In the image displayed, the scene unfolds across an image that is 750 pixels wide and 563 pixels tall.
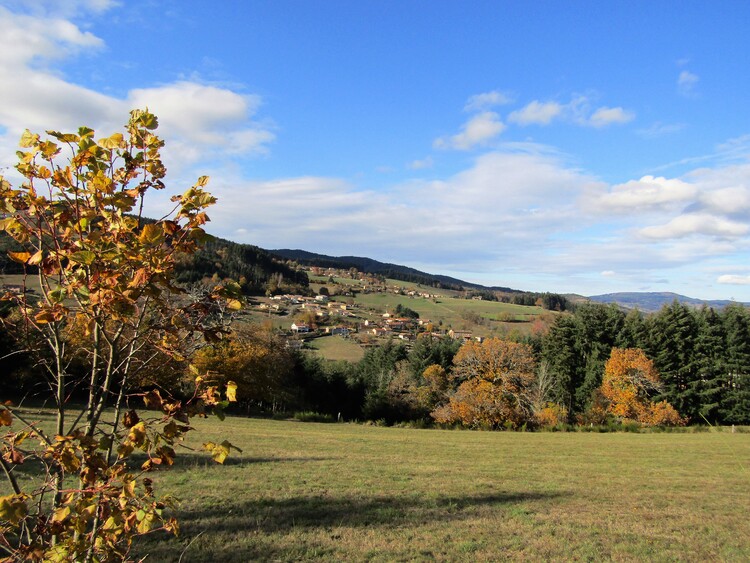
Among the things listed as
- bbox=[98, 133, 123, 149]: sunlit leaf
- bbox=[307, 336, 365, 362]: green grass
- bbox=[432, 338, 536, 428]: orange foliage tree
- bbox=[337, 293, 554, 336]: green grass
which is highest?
bbox=[98, 133, 123, 149]: sunlit leaf

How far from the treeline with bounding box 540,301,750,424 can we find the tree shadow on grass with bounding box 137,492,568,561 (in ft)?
115

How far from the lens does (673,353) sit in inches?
1735

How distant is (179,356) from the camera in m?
2.15

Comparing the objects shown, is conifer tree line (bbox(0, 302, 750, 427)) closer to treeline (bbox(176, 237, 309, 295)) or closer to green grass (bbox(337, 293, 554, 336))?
green grass (bbox(337, 293, 554, 336))

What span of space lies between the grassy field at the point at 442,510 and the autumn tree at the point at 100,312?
392cm

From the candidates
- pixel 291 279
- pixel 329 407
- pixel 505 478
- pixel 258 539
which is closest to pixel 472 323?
pixel 291 279

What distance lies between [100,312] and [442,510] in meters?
8.52

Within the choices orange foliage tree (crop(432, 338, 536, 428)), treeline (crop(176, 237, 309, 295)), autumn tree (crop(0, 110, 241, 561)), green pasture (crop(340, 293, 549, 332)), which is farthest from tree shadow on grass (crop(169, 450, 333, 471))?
green pasture (crop(340, 293, 549, 332))

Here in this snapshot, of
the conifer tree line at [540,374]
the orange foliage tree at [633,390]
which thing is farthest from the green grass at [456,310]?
the orange foliage tree at [633,390]

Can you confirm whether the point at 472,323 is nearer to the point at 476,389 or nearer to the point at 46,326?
the point at 476,389

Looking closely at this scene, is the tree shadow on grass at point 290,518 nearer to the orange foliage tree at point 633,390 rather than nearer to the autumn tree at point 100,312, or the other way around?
the autumn tree at point 100,312

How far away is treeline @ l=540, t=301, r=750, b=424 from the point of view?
41.8m

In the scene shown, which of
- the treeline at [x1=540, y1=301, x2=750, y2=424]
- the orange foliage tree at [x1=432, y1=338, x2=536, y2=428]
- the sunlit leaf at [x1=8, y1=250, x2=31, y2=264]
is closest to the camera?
the sunlit leaf at [x1=8, y1=250, x2=31, y2=264]

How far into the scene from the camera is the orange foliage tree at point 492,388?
3666 cm
